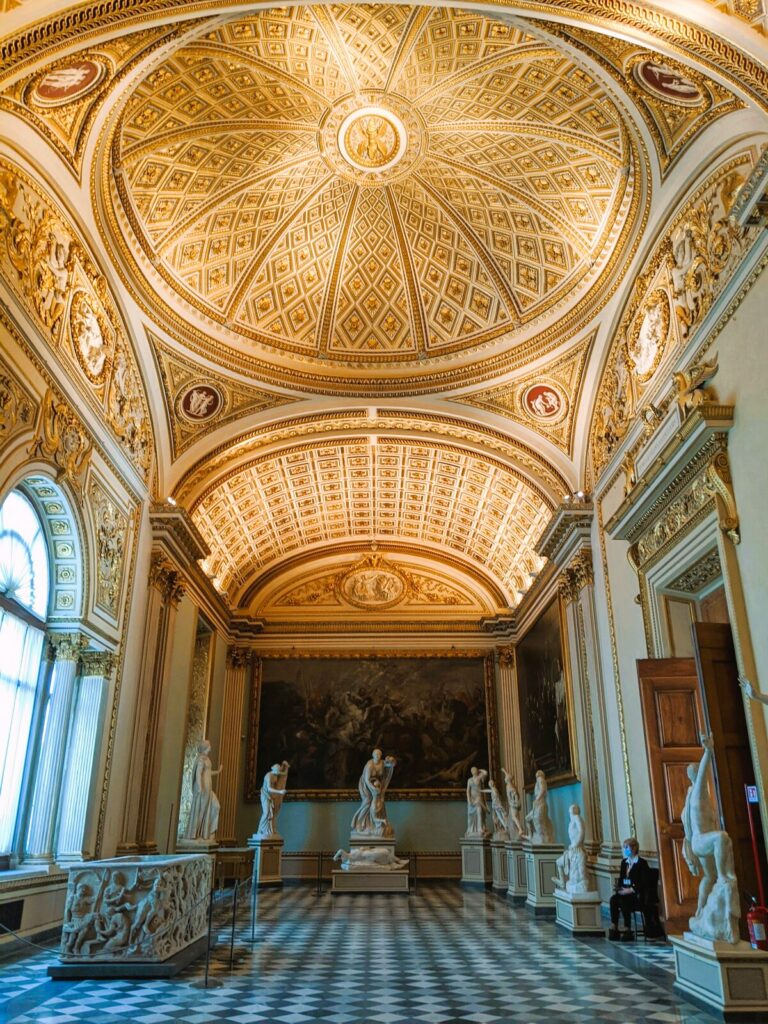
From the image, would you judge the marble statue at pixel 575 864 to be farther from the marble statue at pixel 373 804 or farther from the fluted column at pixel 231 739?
the fluted column at pixel 231 739

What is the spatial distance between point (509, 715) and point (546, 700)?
4853mm

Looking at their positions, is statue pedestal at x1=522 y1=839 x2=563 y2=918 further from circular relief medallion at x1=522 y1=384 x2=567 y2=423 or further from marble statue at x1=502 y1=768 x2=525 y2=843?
circular relief medallion at x1=522 y1=384 x2=567 y2=423

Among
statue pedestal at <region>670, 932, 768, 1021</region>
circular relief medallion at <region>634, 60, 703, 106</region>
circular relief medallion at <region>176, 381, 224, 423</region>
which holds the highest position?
circular relief medallion at <region>634, 60, 703, 106</region>

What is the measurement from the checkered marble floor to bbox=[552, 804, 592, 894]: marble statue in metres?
0.76

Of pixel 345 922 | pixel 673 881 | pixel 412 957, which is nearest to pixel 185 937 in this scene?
pixel 412 957

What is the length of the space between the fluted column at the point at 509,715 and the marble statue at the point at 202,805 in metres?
9.50

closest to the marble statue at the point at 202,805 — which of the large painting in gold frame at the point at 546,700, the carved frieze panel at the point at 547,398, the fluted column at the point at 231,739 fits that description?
the fluted column at the point at 231,739

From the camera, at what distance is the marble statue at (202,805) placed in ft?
57.6

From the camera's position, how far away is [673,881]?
995 centimetres

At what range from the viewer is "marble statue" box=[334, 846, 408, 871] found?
19.3 metres

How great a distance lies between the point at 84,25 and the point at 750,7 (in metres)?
6.45

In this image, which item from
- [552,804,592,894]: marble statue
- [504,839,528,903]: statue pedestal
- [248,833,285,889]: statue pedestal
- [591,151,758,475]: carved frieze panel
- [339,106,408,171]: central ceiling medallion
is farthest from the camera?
[248,833,285,889]: statue pedestal

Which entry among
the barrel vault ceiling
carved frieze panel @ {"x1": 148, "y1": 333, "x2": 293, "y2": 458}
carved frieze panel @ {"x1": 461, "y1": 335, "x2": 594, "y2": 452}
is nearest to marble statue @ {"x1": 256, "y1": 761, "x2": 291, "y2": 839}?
the barrel vault ceiling

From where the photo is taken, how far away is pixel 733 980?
6945mm
